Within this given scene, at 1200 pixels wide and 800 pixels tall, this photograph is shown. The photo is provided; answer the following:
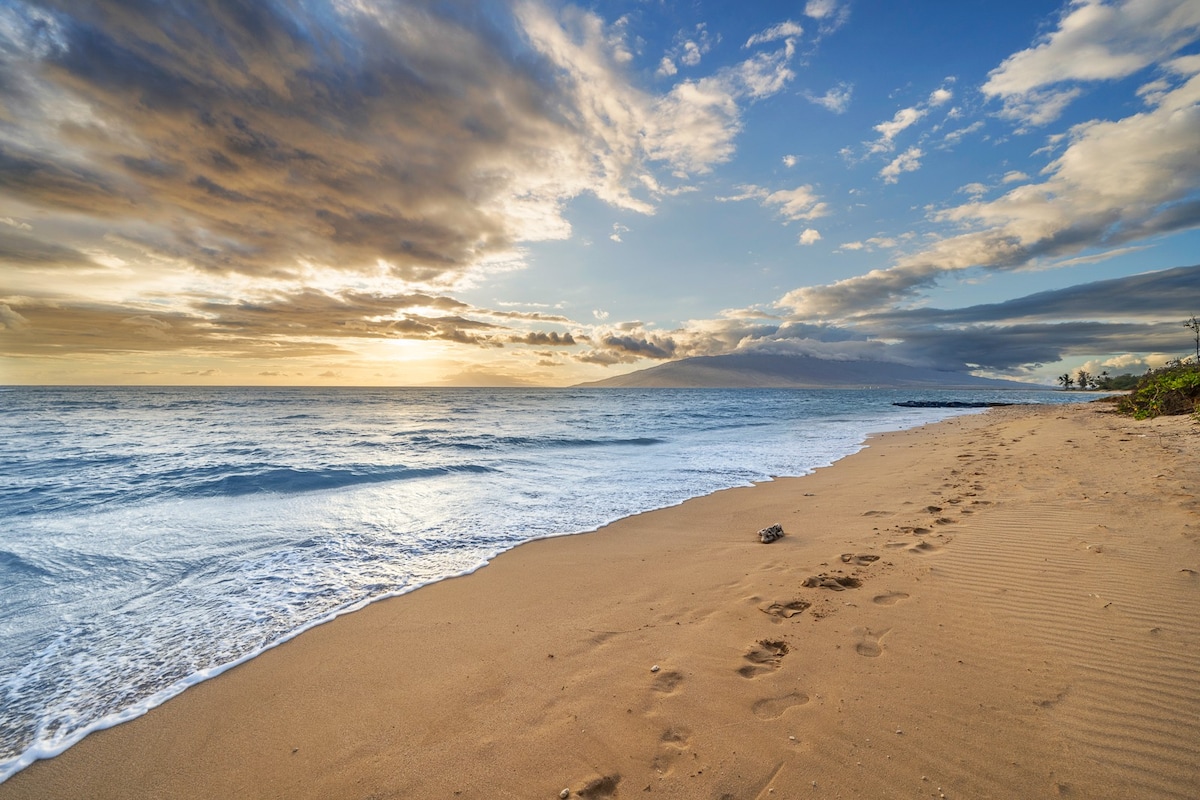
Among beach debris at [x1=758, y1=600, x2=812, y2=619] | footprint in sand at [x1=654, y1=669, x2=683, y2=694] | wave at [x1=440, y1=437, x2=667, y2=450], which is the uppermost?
footprint in sand at [x1=654, y1=669, x2=683, y2=694]

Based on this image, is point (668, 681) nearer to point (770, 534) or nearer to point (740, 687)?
point (740, 687)

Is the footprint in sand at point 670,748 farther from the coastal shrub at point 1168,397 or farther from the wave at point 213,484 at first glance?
the coastal shrub at point 1168,397

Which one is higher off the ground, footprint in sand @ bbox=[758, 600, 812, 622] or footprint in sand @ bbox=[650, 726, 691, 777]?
footprint in sand @ bbox=[650, 726, 691, 777]

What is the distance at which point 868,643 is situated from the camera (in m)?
3.59

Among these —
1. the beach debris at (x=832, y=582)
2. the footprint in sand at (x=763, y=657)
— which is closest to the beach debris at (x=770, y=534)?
the beach debris at (x=832, y=582)

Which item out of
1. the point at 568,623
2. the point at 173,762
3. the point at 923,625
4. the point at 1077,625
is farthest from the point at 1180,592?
the point at 173,762

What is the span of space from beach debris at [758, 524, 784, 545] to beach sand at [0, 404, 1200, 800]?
536 mm

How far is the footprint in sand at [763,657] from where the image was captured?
3379mm

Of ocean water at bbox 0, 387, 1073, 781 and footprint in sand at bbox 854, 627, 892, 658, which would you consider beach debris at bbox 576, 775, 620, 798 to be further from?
ocean water at bbox 0, 387, 1073, 781

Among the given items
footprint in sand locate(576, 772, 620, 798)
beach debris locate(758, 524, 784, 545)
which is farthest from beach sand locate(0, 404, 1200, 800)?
beach debris locate(758, 524, 784, 545)

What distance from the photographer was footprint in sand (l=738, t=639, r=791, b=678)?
11.1ft

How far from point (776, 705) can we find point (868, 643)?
1133mm

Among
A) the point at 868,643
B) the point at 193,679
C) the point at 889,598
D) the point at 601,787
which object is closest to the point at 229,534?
the point at 193,679

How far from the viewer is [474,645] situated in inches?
160
